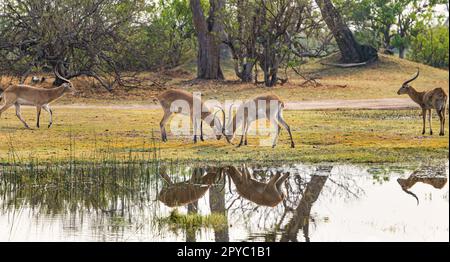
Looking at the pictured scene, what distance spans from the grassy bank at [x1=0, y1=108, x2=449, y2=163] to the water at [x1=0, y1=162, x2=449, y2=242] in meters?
1.10

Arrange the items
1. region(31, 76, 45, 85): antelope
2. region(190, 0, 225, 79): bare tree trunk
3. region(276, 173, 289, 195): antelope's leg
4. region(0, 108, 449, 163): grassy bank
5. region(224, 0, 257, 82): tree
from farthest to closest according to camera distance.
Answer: region(190, 0, 225, 79): bare tree trunk → region(224, 0, 257, 82): tree → region(31, 76, 45, 85): antelope → region(0, 108, 449, 163): grassy bank → region(276, 173, 289, 195): antelope's leg

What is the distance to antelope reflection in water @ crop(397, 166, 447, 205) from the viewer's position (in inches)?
444

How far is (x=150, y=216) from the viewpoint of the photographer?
9453 millimetres

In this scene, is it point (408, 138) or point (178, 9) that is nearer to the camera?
point (408, 138)

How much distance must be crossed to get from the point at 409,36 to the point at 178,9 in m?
9.17

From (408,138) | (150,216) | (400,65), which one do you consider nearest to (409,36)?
(400,65)

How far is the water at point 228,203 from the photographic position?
8.62m

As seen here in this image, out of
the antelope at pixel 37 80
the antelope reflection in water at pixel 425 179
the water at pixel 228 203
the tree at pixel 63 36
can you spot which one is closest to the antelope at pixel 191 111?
the water at pixel 228 203

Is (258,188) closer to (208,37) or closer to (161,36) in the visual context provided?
(208,37)

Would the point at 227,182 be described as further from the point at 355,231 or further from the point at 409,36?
the point at 409,36

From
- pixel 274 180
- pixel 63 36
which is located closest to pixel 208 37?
pixel 63 36

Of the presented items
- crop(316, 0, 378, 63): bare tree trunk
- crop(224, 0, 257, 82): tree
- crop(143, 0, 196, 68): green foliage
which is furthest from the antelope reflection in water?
crop(316, 0, 378, 63): bare tree trunk

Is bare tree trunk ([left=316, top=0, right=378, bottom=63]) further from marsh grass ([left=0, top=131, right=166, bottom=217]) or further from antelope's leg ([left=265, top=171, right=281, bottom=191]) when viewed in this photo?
antelope's leg ([left=265, top=171, right=281, bottom=191])

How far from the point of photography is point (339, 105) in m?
21.7
